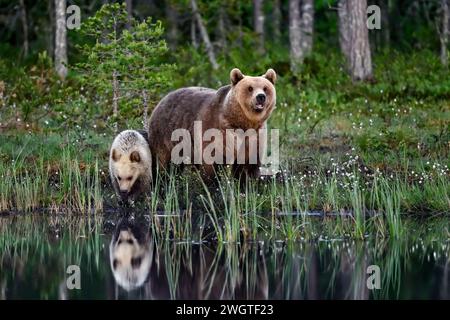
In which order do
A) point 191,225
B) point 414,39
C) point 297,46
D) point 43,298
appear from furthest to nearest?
point 414,39
point 297,46
point 191,225
point 43,298

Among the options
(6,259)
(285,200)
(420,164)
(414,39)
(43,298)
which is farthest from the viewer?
(414,39)

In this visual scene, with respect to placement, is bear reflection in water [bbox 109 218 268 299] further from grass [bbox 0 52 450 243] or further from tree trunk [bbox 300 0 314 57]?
tree trunk [bbox 300 0 314 57]

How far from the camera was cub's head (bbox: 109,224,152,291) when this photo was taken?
10211 millimetres

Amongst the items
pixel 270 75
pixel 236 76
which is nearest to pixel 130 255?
pixel 236 76

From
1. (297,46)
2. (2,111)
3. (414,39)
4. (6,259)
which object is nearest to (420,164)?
(6,259)

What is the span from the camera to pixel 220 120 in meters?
13.2

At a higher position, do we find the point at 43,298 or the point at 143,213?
the point at 143,213

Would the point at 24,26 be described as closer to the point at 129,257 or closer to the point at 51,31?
the point at 51,31

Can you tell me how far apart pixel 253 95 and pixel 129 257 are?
2.78 meters

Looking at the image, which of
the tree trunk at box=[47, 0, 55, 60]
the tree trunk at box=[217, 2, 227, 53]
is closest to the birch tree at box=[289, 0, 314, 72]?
the tree trunk at box=[217, 2, 227, 53]

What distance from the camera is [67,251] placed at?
37.6 ft

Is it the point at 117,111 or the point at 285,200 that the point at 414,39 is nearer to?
the point at 117,111
